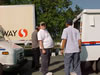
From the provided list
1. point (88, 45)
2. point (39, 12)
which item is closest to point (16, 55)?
point (88, 45)

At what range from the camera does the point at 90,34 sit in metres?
6.10

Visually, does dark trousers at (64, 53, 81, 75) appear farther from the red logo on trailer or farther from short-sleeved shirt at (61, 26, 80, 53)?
the red logo on trailer

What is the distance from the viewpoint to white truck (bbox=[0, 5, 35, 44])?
37.8 ft

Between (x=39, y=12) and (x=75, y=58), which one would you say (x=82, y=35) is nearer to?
(x=75, y=58)

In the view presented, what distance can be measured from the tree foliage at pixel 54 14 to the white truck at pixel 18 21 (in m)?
13.8

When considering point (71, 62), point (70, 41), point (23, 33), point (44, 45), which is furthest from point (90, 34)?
point (23, 33)

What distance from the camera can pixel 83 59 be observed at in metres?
6.16

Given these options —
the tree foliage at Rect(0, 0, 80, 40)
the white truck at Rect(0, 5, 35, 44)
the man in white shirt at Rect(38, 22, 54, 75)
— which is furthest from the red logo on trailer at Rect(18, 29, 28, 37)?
the tree foliage at Rect(0, 0, 80, 40)

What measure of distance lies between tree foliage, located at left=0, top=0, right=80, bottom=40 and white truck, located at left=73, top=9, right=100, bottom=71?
62.3 feet

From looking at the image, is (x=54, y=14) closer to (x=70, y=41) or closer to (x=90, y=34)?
(x=90, y=34)

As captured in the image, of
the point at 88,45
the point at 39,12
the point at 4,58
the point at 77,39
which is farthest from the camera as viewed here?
the point at 39,12

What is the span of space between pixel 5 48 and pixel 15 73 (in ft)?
4.93

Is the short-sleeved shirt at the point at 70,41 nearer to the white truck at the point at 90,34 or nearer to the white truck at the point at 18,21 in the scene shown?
the white truck at the point at 90,34

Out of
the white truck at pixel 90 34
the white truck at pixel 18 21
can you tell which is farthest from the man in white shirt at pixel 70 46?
the white truck at pixel 18 21
